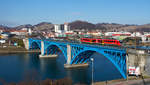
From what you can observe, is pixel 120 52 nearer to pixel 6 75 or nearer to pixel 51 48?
pixel 6 75

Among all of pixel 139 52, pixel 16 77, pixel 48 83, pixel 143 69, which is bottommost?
pixel 16 77

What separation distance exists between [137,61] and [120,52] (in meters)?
3.27

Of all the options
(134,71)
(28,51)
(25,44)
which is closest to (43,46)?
Answer: (28,51)

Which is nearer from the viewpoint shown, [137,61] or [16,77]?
[137,61]

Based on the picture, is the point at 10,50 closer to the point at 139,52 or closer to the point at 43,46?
the point at 43,46

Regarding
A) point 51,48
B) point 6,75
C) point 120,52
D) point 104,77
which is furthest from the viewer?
point 51,48

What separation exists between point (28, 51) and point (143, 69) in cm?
5377

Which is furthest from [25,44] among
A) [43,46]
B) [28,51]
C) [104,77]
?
[104,77]

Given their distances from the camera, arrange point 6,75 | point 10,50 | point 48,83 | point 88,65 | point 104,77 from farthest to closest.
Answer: point 10,50 < point 88,65 < point 6,75 < point 104,77 < point 48,83

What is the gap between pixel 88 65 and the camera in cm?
3862

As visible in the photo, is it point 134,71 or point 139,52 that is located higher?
point 139,52

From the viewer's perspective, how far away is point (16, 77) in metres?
31.0

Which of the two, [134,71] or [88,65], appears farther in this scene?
[88,65]

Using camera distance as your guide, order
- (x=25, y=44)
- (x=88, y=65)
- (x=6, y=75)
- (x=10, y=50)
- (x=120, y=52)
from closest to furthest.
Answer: (x=120, y=52) < (x=6, y=75) < (x=88, y=65) < (x=10, y=50) < (x=25, y=44)
